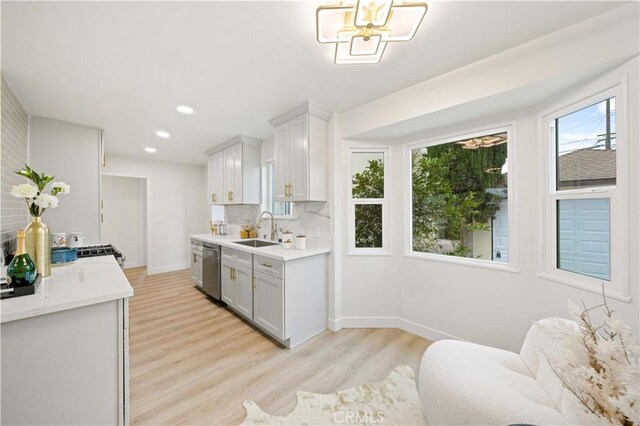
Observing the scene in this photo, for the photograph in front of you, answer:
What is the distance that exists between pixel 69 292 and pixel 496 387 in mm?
2285

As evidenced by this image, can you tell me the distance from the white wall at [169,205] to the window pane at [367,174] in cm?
452

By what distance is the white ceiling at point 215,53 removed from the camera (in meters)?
1.38

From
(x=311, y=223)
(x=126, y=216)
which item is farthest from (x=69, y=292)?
(x=126, y=216)

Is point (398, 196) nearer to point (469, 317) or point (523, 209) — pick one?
point (523, 209)

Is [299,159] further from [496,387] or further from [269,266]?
[496,387]

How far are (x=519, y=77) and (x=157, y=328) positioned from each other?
4.19 meters

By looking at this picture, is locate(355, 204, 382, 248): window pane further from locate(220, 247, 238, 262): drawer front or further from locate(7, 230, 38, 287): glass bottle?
locate(7, 230, 38, 287): glass bottle

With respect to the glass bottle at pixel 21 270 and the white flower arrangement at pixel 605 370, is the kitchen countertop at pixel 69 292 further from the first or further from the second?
the white flower arrangement at pixel 605 370

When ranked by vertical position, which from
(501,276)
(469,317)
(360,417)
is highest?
(501,276)

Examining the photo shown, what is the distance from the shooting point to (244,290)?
Result: 9.78 ft

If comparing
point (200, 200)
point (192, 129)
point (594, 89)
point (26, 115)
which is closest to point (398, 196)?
point (594, 89)

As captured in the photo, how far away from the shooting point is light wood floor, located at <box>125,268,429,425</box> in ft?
5.62

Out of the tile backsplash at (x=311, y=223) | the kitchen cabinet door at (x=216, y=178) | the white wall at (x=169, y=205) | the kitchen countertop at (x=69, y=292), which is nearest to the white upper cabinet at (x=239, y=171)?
the kitchen cabinet door at (x=216, y=178)

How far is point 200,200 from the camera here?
242 inches
